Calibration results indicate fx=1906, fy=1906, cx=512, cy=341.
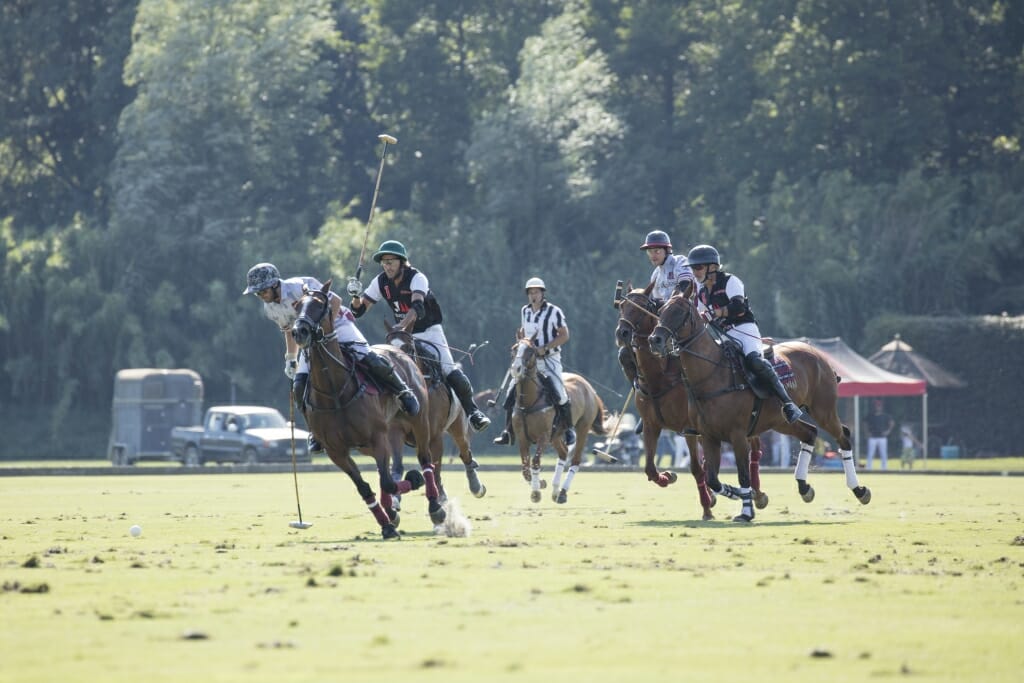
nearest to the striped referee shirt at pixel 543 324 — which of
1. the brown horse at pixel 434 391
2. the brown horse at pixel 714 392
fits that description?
the brown horse at pixel 434 391

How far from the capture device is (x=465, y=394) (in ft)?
55.7

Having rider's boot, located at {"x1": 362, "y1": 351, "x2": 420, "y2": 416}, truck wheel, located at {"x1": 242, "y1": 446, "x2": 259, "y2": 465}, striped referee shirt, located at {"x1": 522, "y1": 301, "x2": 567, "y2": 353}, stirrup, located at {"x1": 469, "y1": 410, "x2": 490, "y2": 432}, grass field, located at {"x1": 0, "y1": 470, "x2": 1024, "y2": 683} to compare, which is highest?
striped referee shirt, located at {"x1": 522, "y1": 301, "x2": 567, "y2": 353}

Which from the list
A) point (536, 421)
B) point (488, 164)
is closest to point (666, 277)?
point (536, 421)

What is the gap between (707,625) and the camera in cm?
873

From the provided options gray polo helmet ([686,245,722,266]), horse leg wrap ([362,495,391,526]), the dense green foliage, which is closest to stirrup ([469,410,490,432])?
gray polo helmet ([686,245,722,266])

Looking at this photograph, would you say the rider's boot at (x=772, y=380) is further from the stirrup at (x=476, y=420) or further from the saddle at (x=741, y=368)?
the stirrup at (x=476, y=420)

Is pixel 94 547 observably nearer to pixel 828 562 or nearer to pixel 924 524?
pixel 828 562

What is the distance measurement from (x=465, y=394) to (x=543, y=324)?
3.81 meters

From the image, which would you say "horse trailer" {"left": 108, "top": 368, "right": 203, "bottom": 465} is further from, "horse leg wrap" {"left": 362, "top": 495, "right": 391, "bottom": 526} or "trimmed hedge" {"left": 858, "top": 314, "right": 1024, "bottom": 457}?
"horse leg wrap" {"left": 362, "top": 495, "right": 391, "bottom": 526}

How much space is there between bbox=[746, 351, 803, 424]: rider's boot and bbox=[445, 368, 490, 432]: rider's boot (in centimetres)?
247

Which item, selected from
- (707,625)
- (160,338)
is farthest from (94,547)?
(160,338)

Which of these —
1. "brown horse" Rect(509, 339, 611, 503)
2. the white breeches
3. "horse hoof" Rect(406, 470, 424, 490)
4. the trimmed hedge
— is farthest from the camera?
the trimmed hedge

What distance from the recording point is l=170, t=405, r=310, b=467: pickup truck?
4309cm

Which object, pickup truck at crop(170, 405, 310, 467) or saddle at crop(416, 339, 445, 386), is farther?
pickup truck at crop(170, 405, 310, 467)
